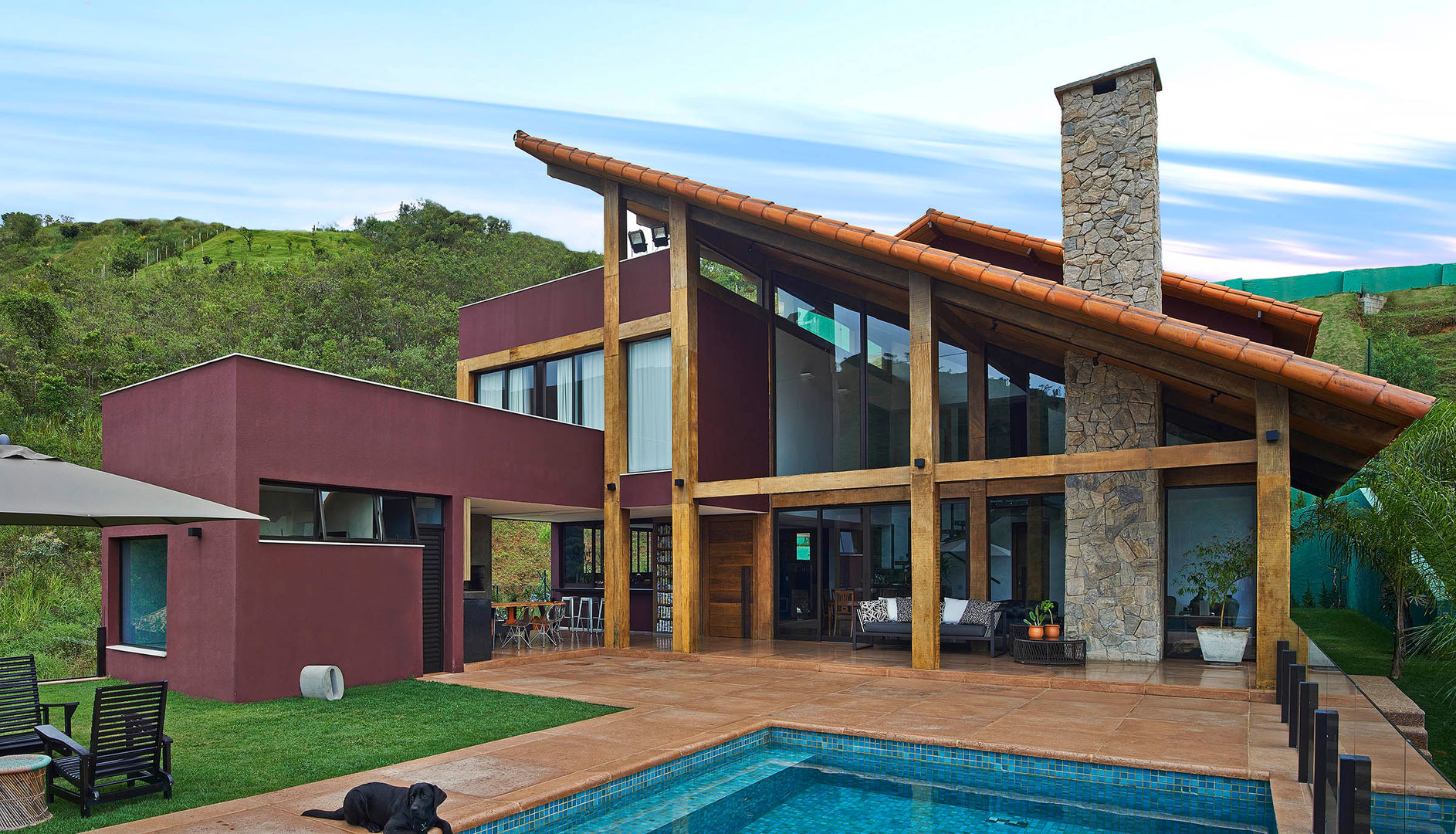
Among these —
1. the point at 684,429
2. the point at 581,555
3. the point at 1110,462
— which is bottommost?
the point at 581,555

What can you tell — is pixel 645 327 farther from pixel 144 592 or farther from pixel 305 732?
pixel 305 732

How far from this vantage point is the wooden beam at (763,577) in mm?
15648

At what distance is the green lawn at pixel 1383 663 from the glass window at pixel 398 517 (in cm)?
1128

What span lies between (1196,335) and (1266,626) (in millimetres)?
3092

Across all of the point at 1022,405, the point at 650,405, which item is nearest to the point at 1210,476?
the point at 1022,405

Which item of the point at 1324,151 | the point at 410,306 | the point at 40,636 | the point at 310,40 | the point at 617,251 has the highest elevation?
the point at 1324,151

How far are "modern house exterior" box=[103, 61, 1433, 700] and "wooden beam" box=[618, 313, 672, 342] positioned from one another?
2.4 inches

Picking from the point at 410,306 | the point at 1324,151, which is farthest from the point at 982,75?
the point at 1324,151

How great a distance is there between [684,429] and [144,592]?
7314 millimetres

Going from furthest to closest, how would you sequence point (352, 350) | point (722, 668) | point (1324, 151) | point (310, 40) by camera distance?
point (1324, 151) < point (352, 350) < point (310, 40) < point (722, 668)

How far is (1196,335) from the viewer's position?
9.40 metres

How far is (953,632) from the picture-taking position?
12.8 meters

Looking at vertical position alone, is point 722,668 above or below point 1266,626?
below

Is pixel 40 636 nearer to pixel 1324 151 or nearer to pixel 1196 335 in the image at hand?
pixel 1196 335
